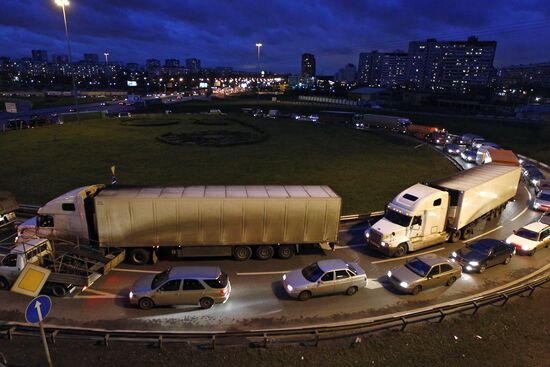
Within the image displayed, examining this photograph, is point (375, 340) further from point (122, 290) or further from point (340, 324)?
point (122, 290)

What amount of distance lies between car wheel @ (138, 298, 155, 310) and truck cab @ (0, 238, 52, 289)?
5135 millimetres

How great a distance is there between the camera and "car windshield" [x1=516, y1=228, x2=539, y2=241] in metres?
19.5

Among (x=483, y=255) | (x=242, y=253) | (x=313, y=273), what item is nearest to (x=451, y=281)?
(x=483, y=255)

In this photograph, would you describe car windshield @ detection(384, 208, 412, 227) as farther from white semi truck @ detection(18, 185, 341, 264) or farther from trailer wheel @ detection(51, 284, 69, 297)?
trailer wheel @ detection(51, 284, 69, 297)

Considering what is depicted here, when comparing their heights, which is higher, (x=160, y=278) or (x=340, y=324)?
(x=160, y=278)

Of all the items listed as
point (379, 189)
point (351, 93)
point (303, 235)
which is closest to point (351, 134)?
point (379, 189)

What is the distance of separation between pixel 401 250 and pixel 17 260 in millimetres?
17722

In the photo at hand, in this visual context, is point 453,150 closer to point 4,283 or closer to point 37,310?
point 4,283

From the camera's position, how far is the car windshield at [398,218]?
60.7 feet

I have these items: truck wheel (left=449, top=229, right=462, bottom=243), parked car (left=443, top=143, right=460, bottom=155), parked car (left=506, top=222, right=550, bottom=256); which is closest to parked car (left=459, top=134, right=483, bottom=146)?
parked car (left=443, top=143, right=460, bottom=155)

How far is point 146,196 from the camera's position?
16.2 meters

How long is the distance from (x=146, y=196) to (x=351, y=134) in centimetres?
4809

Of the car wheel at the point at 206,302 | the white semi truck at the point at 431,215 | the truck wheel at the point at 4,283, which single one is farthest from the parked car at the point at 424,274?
the truck wheel at the point at 4,283

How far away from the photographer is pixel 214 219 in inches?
649
